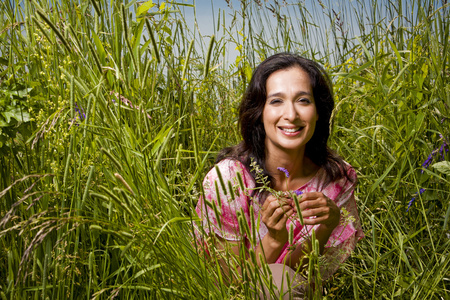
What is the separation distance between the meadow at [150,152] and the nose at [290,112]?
23cm

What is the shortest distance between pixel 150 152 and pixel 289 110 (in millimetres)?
625

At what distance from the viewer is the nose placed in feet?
5.63

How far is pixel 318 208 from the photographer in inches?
58.8

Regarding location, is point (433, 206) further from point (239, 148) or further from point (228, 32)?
point (228, 32)

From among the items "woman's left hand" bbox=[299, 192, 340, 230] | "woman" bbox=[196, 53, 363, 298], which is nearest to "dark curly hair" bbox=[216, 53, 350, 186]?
"woman" bbox=[196, 53, 363, 298]

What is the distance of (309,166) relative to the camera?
2.00m

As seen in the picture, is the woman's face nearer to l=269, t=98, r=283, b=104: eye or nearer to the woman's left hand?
l=269, t=98, r=283, b=104: eye

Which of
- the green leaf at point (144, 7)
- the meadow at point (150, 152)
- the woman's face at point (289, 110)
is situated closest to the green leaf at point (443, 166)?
the meadow at point (150, 152)

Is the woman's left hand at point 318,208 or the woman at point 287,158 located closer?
the woman's left hand at point 318,208

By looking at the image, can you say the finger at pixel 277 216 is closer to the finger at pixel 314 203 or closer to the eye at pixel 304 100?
the finger at pixel 314 203

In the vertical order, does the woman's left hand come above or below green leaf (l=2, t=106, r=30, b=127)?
below

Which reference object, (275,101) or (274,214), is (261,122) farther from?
(274,214)

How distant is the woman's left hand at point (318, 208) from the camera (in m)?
1.46

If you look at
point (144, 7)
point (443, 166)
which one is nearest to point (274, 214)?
point (443, 166)
